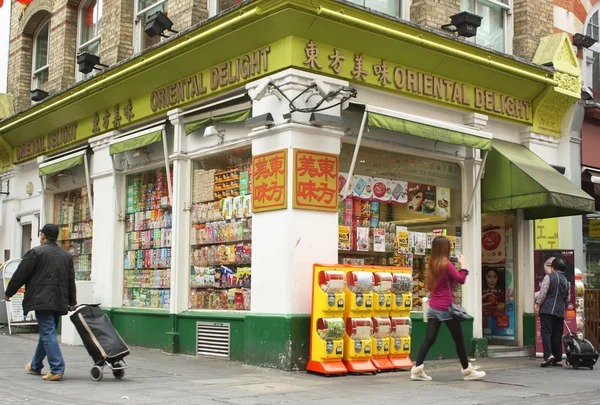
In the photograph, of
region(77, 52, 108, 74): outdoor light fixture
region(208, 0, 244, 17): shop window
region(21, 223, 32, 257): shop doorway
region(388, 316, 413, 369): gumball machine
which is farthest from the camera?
region(21, 223, 32, 257): shop doorway

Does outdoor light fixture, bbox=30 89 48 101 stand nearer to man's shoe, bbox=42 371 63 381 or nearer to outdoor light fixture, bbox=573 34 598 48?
man's shoe, bbox=42 371 63 381

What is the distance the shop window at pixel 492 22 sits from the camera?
13.9 m

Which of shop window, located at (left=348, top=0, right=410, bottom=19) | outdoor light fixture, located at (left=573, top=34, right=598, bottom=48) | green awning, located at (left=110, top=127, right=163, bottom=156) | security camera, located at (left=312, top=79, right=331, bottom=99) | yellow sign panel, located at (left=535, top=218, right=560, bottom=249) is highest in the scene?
outdoor light fixture, located at (left=573, top=34, right=598, bottom=48)

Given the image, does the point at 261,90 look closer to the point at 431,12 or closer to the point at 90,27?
the point at 431,12

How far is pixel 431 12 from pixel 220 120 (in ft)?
12.7

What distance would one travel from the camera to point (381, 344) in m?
10.3

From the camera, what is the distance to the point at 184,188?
12.8 m

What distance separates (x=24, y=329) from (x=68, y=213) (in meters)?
2.67

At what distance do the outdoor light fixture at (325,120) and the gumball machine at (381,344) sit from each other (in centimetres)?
268

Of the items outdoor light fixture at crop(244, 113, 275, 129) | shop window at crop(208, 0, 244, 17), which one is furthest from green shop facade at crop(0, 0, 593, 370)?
shop window at crop(208, 0, 244, 17)

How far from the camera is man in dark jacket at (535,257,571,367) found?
39.0 ft

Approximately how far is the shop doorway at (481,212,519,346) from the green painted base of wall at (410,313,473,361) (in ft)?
5.55

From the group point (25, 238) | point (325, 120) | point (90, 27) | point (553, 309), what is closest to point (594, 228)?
point (553, 309)

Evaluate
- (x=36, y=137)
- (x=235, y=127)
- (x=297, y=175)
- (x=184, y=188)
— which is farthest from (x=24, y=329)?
(x=297, y=175)
